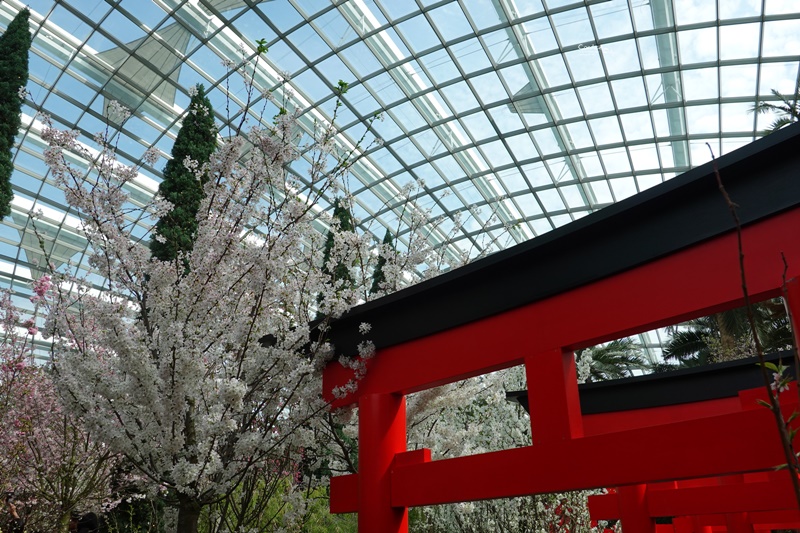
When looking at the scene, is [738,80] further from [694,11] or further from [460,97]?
[460,97]

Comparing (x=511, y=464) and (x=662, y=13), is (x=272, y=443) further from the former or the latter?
(x=662, y=13)

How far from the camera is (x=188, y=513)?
5109 mm

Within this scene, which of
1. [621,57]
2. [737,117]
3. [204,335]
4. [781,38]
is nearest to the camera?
[204,335]

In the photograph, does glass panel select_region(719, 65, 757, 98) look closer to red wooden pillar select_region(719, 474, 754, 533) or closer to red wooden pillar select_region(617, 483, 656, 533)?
red wooden pillar select_region(719, 474, 754, 533)

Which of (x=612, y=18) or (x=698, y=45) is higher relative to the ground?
(x=612, y=18)

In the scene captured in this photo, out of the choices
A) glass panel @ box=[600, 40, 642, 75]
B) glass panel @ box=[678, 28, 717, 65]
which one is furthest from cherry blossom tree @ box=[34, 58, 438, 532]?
glass panel @ box=[678, 28, 717, 65]

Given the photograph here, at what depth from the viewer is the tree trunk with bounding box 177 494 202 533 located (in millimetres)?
5066

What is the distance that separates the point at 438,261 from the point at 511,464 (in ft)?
20.6

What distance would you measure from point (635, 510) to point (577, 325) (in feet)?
13.7

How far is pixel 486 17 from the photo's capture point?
66.7 ft

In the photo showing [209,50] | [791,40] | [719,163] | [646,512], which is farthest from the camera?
[209,50]

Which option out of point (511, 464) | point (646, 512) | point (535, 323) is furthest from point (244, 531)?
point (646, 512)

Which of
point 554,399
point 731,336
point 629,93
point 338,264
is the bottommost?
point 554,399

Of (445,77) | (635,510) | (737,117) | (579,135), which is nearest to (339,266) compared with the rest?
(445,77)
